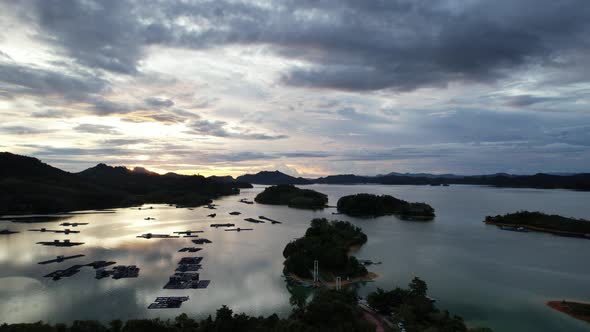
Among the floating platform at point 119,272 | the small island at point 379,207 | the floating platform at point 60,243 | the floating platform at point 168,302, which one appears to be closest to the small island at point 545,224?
the small island at point 379,207

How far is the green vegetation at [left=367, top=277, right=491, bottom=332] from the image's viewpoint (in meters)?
17.9

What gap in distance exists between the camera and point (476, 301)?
26297mm

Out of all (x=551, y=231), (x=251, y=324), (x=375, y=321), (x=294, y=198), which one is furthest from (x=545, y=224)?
(x=294, y=198)

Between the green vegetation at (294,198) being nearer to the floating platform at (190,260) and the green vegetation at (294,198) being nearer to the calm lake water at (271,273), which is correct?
the calm lake water at (271,273)

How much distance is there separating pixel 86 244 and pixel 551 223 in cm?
8073

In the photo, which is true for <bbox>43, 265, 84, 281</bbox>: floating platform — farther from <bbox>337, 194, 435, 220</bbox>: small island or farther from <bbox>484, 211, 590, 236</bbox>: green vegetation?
<bbox>484, 211, 590, 236</bbox>: green vegetation

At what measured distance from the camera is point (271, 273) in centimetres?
3431

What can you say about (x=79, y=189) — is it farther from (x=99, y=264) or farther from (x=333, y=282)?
(x=333, y=282)

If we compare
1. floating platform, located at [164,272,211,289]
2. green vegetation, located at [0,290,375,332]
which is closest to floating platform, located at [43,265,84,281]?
floating platform, located at [164,272,211,289]

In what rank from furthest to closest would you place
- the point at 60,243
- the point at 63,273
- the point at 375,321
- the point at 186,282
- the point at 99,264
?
the point at 60,243 < the point at 99,264 < the point at 63,273 < the point at 186,282 < the point at 375,321

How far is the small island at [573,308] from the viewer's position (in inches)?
926

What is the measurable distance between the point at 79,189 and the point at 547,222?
13739 cm

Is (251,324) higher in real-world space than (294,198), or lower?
lower

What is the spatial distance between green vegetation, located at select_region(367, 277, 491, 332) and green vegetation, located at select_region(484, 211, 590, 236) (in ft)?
184
